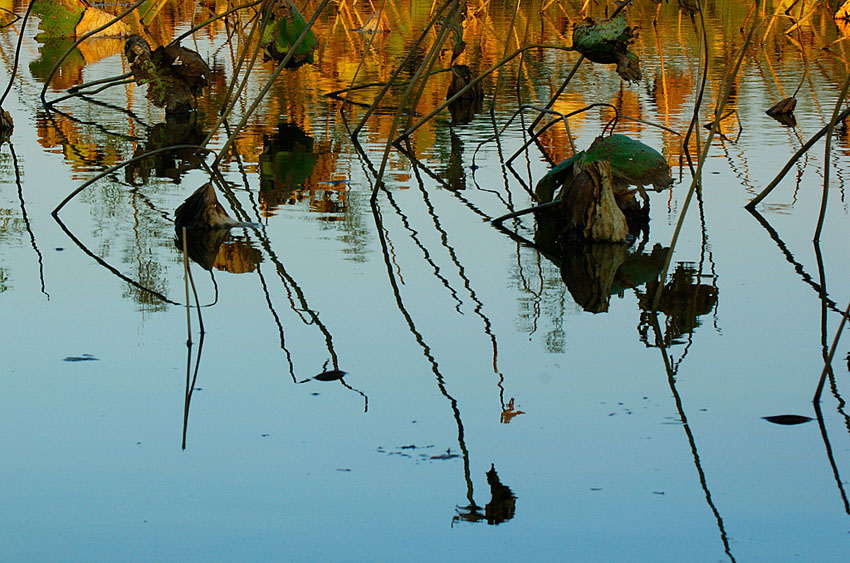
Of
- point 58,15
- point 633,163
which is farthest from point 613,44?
point 58,15

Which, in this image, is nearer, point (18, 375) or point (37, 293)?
point (18, 375)

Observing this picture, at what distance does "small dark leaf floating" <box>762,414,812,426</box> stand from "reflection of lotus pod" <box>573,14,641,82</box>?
4.78ft

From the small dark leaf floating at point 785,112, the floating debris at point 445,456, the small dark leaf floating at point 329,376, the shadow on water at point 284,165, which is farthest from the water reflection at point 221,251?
the small dark leaf floating at point 785,112

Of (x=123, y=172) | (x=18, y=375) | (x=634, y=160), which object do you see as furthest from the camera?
(x=123, y=172)

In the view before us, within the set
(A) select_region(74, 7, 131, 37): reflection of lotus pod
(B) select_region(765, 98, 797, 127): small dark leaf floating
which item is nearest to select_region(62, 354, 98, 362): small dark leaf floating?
(B) select_region(765, 98, 797, 127): small dark leaf floating

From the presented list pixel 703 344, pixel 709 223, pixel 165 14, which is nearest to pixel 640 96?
pixel 709 223

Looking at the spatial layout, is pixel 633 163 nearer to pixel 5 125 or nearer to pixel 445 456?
pixel 445 456

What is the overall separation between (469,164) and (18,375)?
112 inches

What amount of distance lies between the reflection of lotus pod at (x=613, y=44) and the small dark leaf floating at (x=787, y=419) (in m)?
1.46

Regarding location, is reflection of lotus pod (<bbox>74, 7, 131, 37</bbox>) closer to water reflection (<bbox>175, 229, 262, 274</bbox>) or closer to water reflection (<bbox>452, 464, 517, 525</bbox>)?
water reflection (<bbox>175, 229, 262, 274</bbox>)

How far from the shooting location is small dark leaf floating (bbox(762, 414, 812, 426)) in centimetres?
216

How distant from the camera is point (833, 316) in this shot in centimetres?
282

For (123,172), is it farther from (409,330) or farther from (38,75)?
(38,75)

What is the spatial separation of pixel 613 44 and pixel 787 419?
1582 mm
